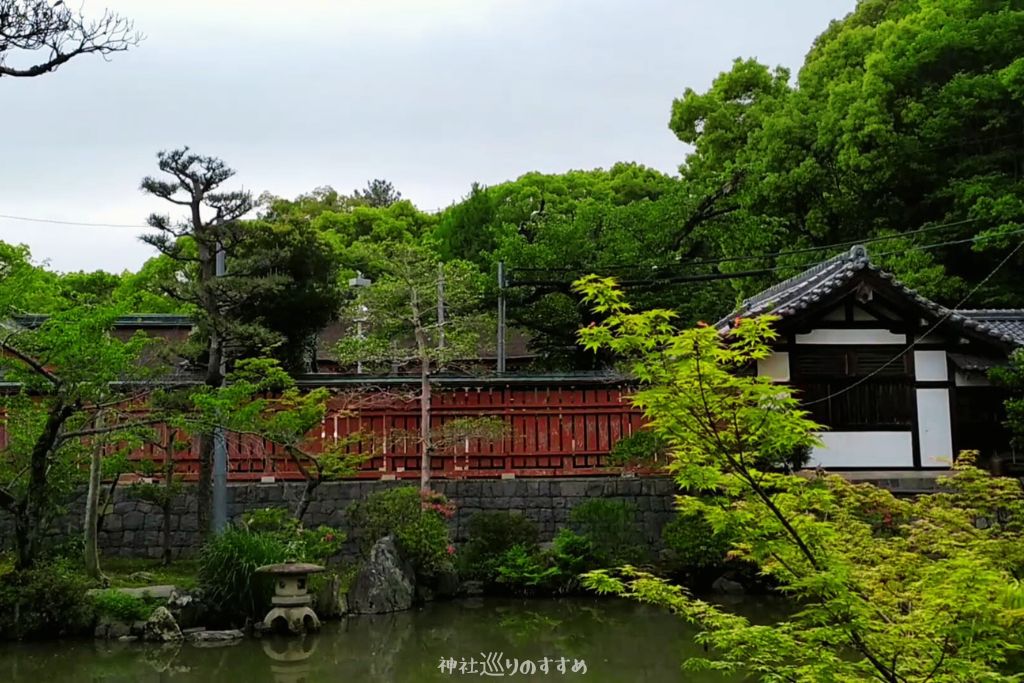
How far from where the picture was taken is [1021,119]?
1767cm

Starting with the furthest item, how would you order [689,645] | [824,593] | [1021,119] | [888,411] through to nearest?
[1021,119] < [888,411] < [689,645] < [824,593]

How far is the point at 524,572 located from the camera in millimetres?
11227

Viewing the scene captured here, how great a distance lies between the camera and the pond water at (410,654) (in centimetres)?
753

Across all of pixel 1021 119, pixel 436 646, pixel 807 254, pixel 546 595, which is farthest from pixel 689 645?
pixel 1021 119

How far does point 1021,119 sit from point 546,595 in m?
14.0

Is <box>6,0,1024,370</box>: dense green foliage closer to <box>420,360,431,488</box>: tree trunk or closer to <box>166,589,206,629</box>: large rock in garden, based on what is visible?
<box>420,360,431,488</box>: tree trunk

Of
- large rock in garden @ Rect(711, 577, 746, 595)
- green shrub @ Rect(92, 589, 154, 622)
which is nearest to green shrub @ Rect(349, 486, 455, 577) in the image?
green shrub @ Rect(92, 589, 154, 622)

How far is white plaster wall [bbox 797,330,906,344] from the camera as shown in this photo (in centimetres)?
1286

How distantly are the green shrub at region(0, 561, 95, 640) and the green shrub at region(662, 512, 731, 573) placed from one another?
6.86m

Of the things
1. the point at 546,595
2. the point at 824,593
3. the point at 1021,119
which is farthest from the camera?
the point at 1021,119

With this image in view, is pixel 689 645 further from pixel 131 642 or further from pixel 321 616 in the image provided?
pixel 131 642

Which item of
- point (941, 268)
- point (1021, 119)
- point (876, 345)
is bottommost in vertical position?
point (876, 345)

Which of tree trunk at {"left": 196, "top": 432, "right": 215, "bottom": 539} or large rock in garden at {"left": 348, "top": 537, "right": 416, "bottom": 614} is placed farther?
tree trunk at {"left": 196, "top": 432, "right": 215, "bottom": 539}

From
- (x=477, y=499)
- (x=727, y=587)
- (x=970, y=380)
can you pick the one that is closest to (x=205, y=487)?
(x=477, y=499)
